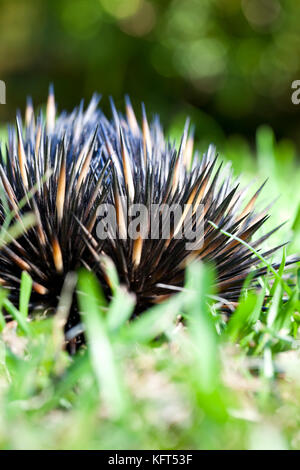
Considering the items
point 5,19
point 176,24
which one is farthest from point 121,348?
point 5,19

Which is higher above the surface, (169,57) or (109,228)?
(169,57)

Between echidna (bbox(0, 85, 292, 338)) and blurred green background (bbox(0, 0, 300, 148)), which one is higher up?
blurred green background (bbox(0, 0, 300, 148))

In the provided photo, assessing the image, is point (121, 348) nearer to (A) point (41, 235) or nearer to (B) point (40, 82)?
(A) point (41, 235)

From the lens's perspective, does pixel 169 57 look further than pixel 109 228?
Yes

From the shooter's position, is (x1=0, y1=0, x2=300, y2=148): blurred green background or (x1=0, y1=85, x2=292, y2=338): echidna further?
(x1=0, y1=0, x2=300, y2=148): blurred green background
